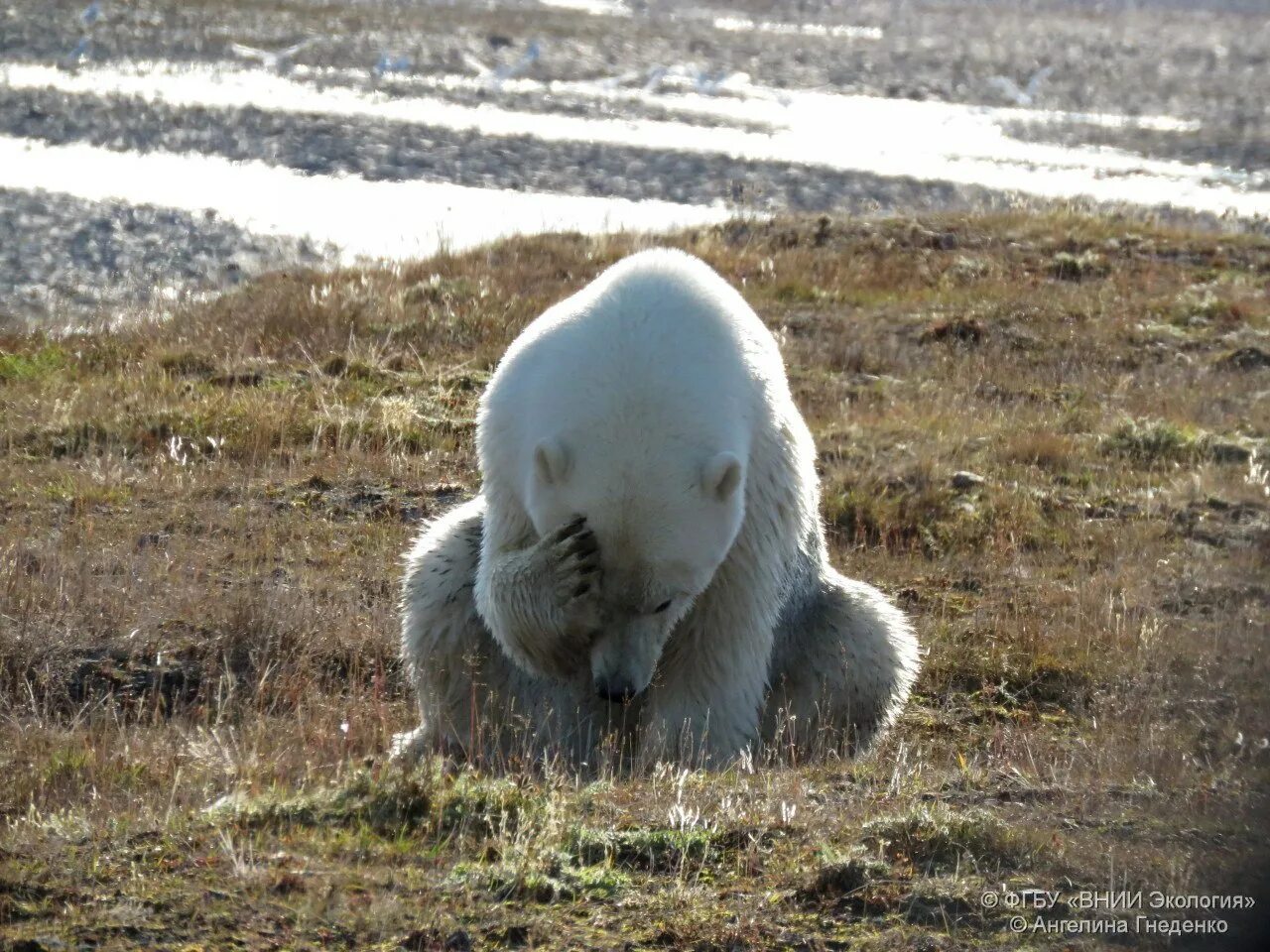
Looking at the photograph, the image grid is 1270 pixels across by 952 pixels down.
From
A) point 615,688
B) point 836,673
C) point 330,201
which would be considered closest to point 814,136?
point 330,201

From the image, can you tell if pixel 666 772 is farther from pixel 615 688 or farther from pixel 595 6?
pixel 595 6

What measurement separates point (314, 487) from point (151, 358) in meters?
2.94

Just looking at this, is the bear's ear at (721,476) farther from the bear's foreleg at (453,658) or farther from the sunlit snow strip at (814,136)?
the sunlit snow strip at (814,136)

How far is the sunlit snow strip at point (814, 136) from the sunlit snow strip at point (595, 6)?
63.0ft

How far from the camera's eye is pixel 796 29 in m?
50.8

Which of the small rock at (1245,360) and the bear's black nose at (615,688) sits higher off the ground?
the small rock at (1245,360)

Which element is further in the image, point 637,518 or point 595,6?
point 595,6

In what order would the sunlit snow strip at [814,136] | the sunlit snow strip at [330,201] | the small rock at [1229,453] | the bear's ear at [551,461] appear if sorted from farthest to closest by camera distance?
1. the sunlit snow strip at [814,136]
2. the sunlit snow strip at [330,201]
3. the small rock at [1229,453]
4. the bear's ear at [551,461]

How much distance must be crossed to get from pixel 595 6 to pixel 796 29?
7.38 m

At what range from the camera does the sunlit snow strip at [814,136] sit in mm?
24984

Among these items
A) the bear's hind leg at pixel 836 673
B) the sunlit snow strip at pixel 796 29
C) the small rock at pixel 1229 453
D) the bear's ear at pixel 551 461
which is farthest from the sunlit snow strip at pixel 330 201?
the sunlit snow strip at pixel 796 29

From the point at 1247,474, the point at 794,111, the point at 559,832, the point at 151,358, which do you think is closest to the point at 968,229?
the point at 1247,474

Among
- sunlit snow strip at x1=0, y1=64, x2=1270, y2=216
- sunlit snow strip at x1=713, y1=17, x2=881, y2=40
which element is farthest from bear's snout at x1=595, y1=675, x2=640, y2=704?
sunlit snow strip at x1=713, y1=17, x2=881, y2=40

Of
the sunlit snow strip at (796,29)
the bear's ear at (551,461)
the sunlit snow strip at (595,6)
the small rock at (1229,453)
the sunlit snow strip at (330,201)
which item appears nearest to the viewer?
the bear's ear at (551,461)
